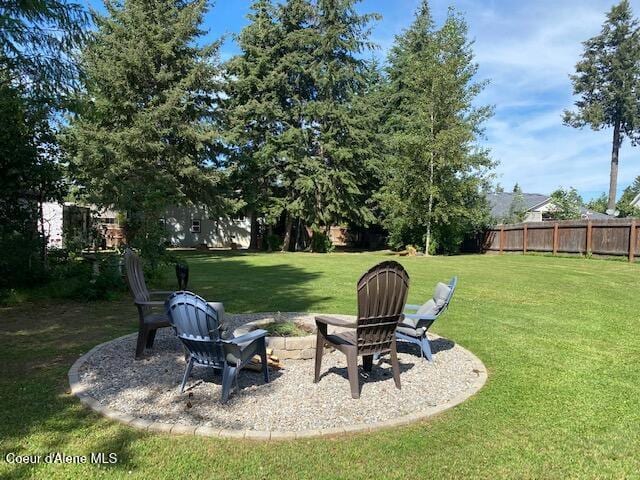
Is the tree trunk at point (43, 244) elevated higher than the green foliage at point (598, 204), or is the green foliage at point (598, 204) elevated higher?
the green foliage at point (598, 204)

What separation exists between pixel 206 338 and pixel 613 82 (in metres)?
45.8

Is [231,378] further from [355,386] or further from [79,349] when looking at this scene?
[79,349]

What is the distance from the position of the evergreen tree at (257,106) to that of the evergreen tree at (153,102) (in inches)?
103

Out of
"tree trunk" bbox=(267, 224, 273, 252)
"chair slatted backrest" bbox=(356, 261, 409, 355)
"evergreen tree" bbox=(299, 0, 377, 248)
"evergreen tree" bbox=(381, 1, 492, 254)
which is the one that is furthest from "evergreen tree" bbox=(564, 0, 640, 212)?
"chair slatted backrest" bbox=(356, 261, 409, 355)

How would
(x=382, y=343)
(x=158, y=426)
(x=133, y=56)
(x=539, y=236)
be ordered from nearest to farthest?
1. (x=158, y=426)
2. (x=382, y=343)
3. (x=133, y=56)
4. (x=539, y=236)

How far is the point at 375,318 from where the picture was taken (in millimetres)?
3898

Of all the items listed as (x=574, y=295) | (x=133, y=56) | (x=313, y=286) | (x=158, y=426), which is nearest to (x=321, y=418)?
(x=158, y=426)

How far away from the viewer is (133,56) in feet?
65.9

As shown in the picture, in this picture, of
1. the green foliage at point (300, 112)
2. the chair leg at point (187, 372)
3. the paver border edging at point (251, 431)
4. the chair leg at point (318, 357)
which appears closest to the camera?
the paver border edging at point (251, 431)

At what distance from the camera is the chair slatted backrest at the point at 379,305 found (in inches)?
150

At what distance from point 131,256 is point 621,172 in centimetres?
4582

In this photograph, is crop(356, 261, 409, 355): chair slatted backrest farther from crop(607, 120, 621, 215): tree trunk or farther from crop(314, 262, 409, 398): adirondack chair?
crop(607, 120, 621, 215): tree trunk

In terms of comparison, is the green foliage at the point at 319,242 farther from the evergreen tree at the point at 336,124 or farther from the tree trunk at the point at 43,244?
the tree trunk at the point at 43,244

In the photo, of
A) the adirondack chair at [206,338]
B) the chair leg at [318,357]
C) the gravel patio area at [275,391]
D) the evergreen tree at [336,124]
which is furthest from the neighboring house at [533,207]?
the adirondack chair at [206,338]
